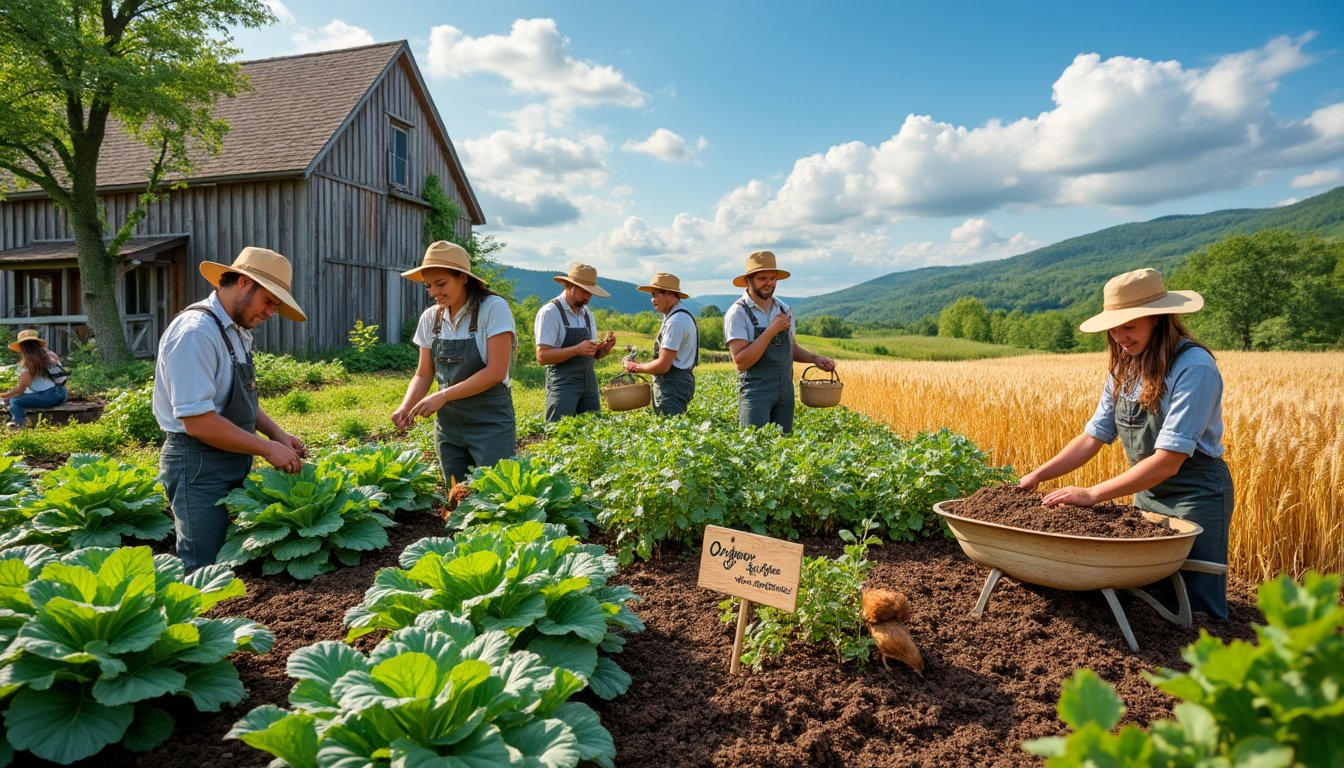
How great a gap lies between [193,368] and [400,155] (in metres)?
18.6

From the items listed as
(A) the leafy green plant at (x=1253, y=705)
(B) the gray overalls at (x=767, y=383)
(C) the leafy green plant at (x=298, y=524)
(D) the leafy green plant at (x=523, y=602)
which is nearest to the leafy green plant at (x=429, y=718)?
(D) the leafy green plant at (x=523, y=602)

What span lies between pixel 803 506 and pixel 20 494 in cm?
482

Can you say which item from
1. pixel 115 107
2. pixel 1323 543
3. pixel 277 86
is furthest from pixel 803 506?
pixel 277 86

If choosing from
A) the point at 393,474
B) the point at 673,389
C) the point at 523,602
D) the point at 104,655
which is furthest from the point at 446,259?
the point at 673,389

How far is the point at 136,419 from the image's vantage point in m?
8.53

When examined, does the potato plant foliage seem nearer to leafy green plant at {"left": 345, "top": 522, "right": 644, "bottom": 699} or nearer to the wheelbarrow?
the wheelbarrow

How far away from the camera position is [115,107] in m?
13.9

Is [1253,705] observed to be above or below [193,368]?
below

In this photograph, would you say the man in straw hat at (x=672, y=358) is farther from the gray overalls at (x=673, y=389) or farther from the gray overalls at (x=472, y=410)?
the gray overalls at (x=472, y=410)

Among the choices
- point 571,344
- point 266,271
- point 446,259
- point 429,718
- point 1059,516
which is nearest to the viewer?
point 429,718

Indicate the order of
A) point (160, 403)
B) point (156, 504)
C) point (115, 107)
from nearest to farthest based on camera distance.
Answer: point (160, 403) → point (156, 504) → point (115, 107)

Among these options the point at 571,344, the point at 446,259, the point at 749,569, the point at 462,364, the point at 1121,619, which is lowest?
the point at 1121,619

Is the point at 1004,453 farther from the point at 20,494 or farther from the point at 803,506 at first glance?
the point at 20,494

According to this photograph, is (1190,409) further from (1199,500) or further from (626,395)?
(626,395)
